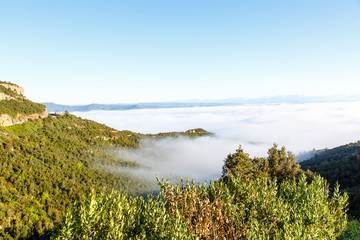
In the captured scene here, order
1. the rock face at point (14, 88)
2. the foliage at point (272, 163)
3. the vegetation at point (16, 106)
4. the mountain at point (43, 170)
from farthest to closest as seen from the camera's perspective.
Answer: the rock face at point (14, 88) → the vegetation at point (16, 106) → the mountain at point (43, 170) → the foliage at point (272, 163)

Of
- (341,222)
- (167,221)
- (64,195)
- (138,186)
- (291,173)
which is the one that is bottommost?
(138,186)

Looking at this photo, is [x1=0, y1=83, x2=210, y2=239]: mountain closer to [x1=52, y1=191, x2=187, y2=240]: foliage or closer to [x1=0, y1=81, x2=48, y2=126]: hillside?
[x1=0, y1=81, x2=48, y2=126]: hillside

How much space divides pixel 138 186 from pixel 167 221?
149855 millimetres

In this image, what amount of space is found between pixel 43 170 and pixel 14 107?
78.0 metres

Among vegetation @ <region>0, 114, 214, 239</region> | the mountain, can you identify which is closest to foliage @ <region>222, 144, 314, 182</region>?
vegetation @ <region>0, 114, 214, 239</region>

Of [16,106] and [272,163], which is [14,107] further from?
[272,163]

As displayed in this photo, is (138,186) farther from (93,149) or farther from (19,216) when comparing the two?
(19,216)

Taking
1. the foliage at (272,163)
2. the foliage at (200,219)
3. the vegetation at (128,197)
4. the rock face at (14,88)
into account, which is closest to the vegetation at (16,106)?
the vegetation at (128,197)

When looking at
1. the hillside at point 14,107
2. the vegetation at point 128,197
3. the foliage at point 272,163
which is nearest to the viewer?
the vegetation at point 128,197

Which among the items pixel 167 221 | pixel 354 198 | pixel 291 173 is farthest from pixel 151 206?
pixel 354 198

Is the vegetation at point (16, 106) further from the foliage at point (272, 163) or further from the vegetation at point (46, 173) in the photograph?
the foliage at point (272, 163)

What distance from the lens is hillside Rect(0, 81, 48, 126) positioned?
5522 inches

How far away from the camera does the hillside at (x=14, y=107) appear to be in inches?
5522

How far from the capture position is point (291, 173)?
42.1 metres
